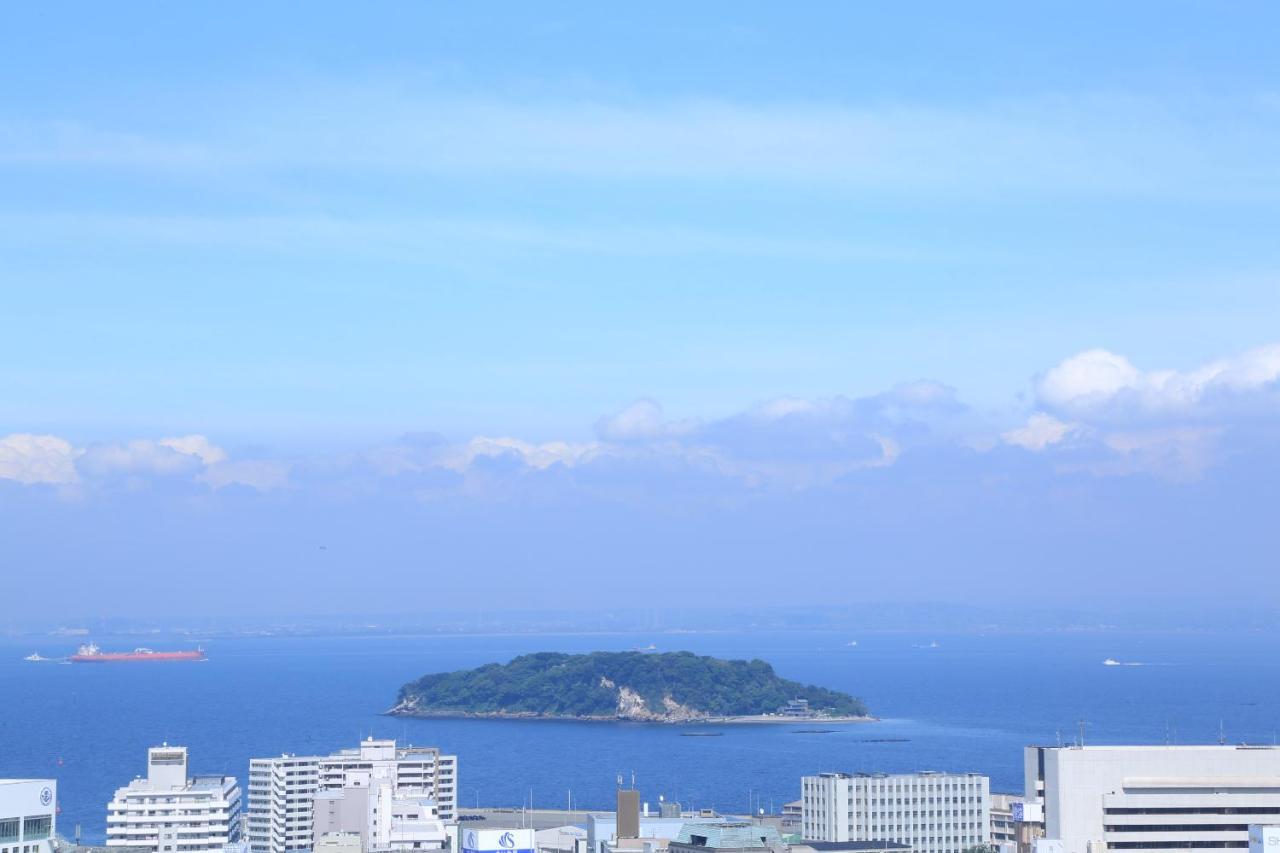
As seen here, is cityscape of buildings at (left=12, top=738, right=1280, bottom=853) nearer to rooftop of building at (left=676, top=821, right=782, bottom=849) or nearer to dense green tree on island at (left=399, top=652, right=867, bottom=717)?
rooftop of building at (left=676, top=821, right=782, bottom=849)

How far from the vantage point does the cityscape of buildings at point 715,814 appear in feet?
132

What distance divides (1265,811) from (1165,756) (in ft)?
9.62

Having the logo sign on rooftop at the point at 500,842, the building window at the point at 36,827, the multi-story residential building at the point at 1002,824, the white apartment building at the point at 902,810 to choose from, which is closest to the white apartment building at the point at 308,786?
the white apartment building at the point at 902,810

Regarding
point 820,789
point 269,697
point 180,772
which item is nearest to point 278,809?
point 180,772

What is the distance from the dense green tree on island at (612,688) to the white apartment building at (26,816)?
11304 cm

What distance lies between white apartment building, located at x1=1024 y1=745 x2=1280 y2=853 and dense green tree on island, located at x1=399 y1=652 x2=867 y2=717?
99.8 meters

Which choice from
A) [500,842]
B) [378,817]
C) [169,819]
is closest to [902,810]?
[378,817]

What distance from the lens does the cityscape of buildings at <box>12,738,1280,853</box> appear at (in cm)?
4016

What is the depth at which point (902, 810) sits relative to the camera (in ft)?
189

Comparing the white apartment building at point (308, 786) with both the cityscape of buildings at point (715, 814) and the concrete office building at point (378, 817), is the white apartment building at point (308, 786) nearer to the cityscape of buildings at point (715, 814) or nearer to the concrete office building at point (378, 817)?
the cityscape of buildings at point (715, 814)

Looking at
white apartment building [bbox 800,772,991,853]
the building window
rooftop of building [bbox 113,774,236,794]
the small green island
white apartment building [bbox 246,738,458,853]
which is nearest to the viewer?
the building window

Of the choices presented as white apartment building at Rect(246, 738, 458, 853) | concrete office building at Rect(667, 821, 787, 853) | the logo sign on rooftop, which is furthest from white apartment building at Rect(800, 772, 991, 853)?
the logo sign on rooftop

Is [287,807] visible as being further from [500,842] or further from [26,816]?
[26,816]

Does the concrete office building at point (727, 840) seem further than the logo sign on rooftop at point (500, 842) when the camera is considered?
Yes
